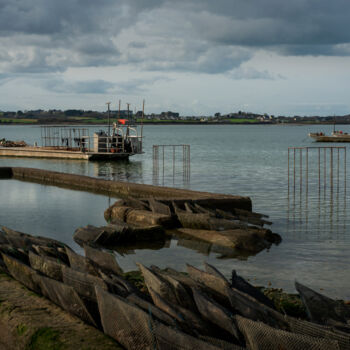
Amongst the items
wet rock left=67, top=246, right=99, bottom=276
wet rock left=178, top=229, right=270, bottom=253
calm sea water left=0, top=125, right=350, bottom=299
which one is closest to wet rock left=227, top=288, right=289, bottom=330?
wet rock left=67, top=246, right=99, bottom=276

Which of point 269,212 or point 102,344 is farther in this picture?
point 269,212

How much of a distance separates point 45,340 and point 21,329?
19.3 inches

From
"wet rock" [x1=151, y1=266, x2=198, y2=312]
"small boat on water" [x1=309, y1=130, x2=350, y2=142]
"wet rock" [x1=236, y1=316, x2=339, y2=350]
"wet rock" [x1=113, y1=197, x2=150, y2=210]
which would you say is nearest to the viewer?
"wet rock" [x1=236, y1=316, x2=339, y2=350]

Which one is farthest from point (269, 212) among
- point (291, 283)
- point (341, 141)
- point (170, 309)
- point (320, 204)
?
point (341, 141)

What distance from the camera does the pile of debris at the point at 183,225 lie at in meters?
12.7

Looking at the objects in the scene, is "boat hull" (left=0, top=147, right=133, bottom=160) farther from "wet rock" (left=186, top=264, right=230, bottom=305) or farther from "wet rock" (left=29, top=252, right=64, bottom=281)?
"wet rock" (left=186, top=264, right=230, bottom=305)

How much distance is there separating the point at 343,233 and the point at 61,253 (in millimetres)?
10154

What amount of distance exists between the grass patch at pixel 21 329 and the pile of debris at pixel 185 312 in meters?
0.43

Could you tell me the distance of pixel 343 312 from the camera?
5582 millimetres

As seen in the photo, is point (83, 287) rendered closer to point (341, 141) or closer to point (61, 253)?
point (61, 253)

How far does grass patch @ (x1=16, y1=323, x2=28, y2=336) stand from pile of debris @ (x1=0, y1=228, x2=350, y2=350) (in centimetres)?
43

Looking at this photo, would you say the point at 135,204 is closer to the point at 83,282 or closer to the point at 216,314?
the point at 83,282

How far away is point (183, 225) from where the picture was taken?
1434cm

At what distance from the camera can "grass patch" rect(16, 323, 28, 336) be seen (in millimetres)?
4868
